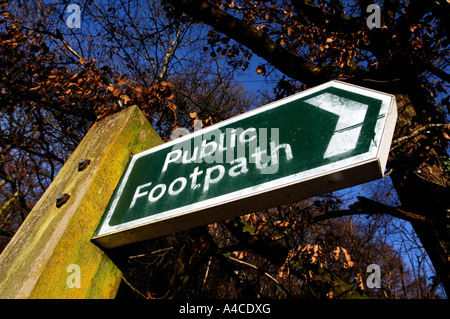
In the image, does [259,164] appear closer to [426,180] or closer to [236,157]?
[236,157]

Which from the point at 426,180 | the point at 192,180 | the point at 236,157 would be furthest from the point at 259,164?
the point at 426,180

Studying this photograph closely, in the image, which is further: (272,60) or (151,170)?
(272,60)

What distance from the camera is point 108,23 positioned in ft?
23.4

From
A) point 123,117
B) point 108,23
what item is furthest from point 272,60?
point 108,23

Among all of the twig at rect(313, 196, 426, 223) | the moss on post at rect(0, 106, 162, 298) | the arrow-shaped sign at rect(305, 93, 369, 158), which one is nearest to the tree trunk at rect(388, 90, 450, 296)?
the twig at rect(313, 196, 426, 223)

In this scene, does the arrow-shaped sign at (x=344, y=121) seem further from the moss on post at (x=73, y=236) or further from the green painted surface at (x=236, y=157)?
the moss on post at (x=73, y=236)

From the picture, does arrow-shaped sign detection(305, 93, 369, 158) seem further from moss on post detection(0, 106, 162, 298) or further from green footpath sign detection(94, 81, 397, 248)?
moss on post detection(0, 106, 162, 298)

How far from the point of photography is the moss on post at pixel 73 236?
1118 millimetres

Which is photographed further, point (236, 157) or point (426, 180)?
point (426, 180)

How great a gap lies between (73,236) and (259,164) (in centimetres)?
86

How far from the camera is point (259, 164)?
1.10 metres

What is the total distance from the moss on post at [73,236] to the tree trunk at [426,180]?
8.41ft

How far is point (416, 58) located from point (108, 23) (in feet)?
22.3
